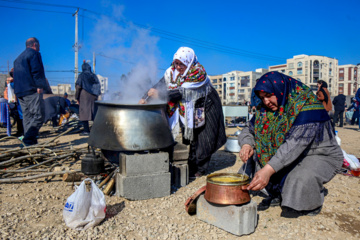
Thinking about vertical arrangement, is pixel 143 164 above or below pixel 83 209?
above

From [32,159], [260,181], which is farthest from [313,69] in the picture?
[260,181]

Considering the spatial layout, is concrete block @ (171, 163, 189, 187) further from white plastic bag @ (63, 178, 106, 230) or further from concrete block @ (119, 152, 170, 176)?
white plastic bag @ (63, 178, 106, 230)

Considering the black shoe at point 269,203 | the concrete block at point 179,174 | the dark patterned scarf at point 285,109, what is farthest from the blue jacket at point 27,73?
Result: the black shoe at point 269,203

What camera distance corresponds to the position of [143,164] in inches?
122

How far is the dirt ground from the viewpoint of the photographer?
2.34 metres

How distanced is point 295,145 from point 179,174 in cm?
165

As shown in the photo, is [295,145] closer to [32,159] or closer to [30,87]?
[32,159]

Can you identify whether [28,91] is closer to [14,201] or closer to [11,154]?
[11,154]

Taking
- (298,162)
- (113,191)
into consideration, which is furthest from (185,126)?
(298,162)

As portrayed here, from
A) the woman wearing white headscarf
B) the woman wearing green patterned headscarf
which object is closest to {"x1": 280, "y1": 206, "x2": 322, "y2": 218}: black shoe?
the woman wearing green patterned headscarf

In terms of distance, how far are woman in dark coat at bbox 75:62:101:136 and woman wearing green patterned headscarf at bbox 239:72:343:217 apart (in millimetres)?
6023

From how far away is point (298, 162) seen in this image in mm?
2691

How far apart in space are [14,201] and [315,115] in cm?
319

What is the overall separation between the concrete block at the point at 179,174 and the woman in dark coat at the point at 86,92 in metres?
4.87
